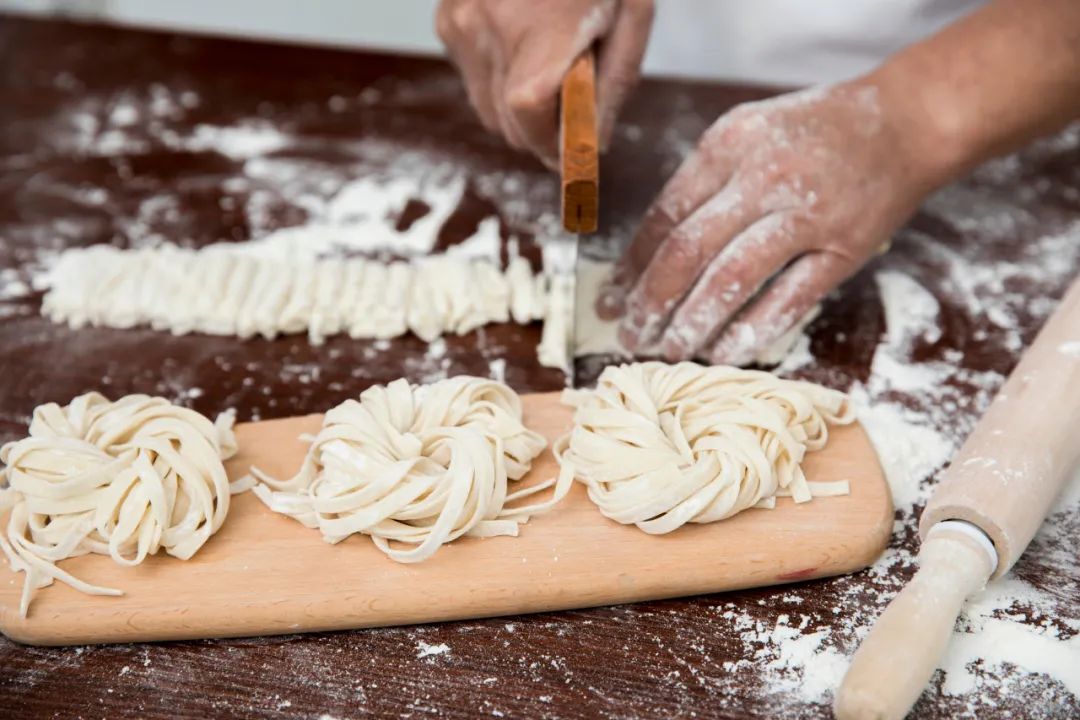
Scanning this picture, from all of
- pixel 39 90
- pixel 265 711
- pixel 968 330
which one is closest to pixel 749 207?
pixel 968 330

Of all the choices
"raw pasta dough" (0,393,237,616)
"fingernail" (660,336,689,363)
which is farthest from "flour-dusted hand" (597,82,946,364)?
"raw pasta dough" (0,393,237,616)

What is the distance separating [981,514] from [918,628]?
22cm

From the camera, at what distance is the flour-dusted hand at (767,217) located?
193 centimetres

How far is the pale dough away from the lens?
2.04 meters

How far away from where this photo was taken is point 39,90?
2.82m

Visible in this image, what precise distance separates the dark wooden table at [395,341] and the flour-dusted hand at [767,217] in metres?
0.15

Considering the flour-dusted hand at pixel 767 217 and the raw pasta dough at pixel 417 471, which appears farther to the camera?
the flour-dusted hand at pixel 767 217

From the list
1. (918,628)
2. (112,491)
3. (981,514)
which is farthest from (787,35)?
(112,491)

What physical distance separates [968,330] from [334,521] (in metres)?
1.33

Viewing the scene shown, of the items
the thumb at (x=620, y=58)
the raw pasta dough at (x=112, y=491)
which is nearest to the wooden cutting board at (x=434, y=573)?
the raw pasta dough at (x=112, y=491)

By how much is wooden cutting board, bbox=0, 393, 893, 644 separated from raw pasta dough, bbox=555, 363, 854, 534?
43 mm

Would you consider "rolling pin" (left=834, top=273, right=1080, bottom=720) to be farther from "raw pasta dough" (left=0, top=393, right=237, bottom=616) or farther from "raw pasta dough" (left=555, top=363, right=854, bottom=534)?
"raw pasta dough" (left=0, top=393, right=237, bottom=616)

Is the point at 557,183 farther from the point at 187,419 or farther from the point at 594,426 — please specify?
the point at 187,419

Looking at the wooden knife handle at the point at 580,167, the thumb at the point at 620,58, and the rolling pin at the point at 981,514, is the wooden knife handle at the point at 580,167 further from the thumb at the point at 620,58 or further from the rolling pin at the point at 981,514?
the rolling pin at the point at 981,514
